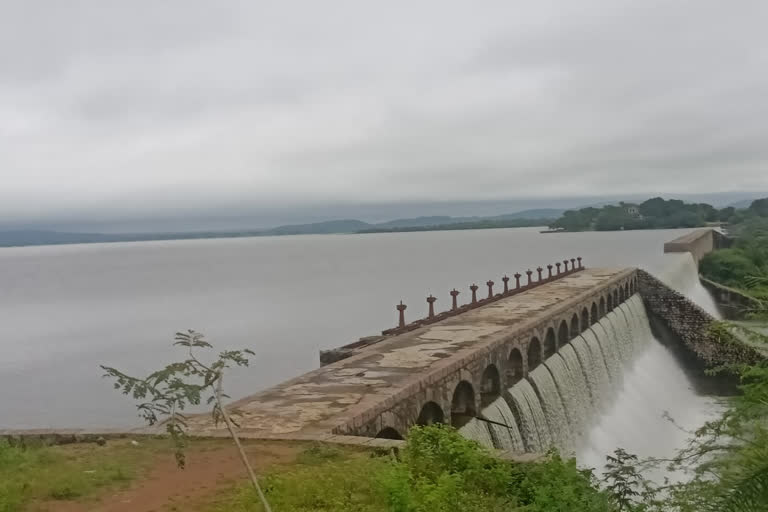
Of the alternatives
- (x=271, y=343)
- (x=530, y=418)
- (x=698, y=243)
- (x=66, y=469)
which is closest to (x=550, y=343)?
(x=530, y=418)

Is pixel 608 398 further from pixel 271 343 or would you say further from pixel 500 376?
pixel 271 343

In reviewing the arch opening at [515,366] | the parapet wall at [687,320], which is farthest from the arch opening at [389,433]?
the parapet wall at [687,320]

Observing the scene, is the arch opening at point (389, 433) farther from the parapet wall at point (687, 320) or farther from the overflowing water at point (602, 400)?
the parapet wall at point (687, 320)

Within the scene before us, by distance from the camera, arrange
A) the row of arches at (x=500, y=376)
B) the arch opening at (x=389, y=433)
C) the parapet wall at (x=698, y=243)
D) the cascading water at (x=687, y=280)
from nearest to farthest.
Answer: the arch opening at (x=389, y=433) < the row of arches at (x=500, y=376) < the cascading water at (x=687, y=280) < the parapet wall at (x=698, y=243)

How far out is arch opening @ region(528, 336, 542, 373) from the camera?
23922mm

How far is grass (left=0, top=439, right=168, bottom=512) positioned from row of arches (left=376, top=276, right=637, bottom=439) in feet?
15.5

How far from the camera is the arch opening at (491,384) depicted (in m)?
19.2

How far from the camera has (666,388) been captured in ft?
116

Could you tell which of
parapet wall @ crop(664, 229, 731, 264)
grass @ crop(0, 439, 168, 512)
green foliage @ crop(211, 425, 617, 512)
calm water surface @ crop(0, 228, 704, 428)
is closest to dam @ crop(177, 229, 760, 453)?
grass @ crop(0, 439, 168, 512)

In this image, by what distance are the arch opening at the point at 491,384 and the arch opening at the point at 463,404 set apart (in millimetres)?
1517

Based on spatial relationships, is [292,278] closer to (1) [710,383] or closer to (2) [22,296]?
(2) [22,296]

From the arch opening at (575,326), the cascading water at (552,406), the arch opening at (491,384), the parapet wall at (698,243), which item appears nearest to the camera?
the arch opening at (491,384)

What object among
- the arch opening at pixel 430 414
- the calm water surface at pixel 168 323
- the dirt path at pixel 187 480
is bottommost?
the calm water surface at pixel 168 323

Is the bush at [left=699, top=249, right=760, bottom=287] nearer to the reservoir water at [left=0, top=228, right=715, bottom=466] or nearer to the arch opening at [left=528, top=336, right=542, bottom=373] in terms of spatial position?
the reservoir water at [left=0, top=228, right=715, bottom=466]
